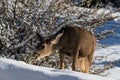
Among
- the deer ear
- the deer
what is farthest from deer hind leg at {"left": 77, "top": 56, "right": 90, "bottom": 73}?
the deer ear

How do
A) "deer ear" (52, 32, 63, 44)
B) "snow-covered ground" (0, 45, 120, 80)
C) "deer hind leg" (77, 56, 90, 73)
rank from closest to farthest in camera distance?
1. "snow-covered ground" (0, 45, 120, 80)
2. "deer ear" (52, 32, 63, 44)
3. "deer hind leg" (77, 56, 90, 73)

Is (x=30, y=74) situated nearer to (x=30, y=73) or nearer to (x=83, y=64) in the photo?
(x=30, y=73)

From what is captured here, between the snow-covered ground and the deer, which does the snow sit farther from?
the deer

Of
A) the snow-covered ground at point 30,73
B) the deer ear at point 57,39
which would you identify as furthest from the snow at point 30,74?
the deer ear at point 57,39

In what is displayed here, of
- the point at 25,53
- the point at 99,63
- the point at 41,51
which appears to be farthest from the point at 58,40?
the point at 99,63

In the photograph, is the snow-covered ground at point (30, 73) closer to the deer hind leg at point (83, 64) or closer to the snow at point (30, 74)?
the snow at point (30, 74)

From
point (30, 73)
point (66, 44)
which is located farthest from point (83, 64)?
point (30, 73)

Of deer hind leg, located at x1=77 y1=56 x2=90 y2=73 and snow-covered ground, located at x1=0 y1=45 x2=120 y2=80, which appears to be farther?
deer hind leg, located at x1=77 y1=56 x2=90 y2=73

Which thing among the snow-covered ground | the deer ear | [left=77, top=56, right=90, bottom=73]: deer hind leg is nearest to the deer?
the deer ear

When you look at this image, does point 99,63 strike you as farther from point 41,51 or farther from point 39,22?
point 41,51

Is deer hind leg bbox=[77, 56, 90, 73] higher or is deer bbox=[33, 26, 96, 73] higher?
deer bbox=[33, 26, 96, 73]

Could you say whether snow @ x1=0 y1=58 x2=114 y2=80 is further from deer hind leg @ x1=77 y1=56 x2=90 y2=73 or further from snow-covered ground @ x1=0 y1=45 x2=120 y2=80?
deer hind leg @ x1=77 y1=56 x2=90 y2=73

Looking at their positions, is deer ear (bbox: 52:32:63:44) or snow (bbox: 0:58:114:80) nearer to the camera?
snow (bbox: 0:58:114:80)

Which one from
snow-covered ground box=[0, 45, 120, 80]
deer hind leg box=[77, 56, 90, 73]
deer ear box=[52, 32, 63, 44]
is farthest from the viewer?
deer hind leg box=[77, 56, 90, 73]
